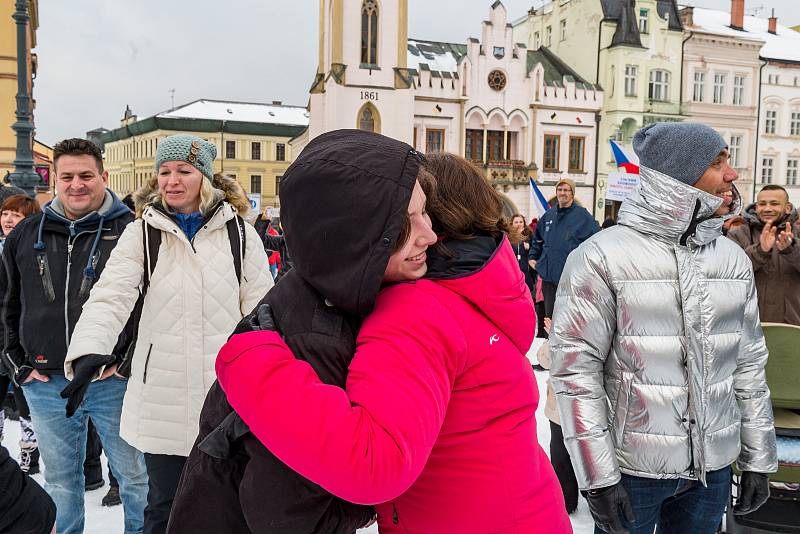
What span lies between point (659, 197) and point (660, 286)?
1.01 feet

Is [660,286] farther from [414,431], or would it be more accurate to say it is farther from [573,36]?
[573,36]

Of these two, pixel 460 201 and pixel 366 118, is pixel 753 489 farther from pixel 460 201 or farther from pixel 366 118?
pixel 366 118

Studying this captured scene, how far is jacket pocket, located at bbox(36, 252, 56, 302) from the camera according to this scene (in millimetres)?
3299

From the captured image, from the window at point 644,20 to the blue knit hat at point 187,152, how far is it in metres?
33.5

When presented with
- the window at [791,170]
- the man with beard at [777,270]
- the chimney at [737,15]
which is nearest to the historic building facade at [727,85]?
the chimney at [737,15]

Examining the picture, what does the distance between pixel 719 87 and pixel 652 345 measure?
1433 inches

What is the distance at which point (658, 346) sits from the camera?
7.26 ft

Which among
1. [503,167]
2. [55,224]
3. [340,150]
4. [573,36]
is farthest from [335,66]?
[340,150]

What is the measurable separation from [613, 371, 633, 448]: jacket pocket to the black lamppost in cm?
1007

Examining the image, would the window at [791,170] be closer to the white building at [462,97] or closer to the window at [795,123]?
the window at [795,123]

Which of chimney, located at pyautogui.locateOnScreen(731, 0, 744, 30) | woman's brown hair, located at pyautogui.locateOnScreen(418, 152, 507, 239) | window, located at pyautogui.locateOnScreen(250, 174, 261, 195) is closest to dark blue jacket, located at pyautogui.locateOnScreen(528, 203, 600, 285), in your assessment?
woman's brown hair, located at pyautogui.locateOnScreen(418, 152, 507, 239)

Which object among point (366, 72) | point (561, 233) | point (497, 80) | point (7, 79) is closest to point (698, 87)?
point (497, 80)

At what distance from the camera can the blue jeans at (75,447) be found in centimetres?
319

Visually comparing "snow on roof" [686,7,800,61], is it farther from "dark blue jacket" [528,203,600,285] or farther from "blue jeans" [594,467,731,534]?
"blue jeans" [594,467,731,534]
